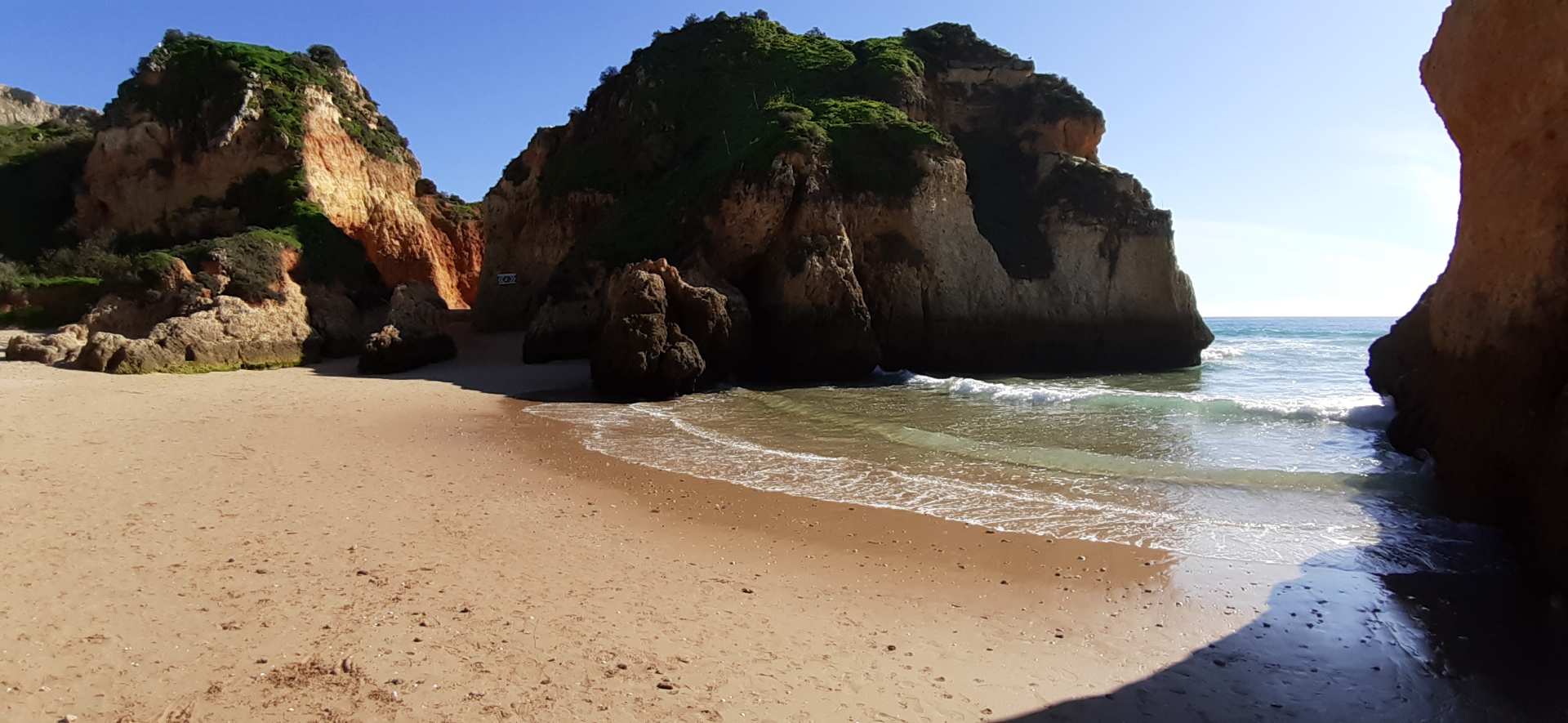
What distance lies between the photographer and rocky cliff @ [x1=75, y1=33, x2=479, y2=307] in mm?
23688

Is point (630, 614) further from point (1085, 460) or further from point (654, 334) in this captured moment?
point (654, 334)

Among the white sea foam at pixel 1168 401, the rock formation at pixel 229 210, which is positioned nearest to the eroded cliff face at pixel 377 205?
the rock formation at pixel 229 210

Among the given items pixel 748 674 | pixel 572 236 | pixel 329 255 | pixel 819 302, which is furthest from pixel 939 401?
pixel 329 255

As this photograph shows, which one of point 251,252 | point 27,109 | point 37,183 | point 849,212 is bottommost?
point 251,252

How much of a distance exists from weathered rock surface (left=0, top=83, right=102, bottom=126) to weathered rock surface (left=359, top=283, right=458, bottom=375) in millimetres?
31702

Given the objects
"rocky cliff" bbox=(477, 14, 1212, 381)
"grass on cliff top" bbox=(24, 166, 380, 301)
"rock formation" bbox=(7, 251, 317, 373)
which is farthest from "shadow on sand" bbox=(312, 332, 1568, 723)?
"grass on cliff top" bbox=(24, 166, 380, 301)

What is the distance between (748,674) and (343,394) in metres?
13.4

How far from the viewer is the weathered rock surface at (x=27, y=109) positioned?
4002 cm

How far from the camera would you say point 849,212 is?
22094 mm

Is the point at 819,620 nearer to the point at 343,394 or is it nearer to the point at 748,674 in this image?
the point at 748,674

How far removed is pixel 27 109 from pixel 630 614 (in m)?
56.2

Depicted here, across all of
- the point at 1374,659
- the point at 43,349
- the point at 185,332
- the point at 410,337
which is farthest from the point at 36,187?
the point at 1374,659

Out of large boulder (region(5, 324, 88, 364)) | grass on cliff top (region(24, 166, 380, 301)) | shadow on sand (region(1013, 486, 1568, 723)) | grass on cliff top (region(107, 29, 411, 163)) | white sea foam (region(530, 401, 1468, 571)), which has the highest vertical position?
grass on cliff top (region(107, 29, 411, 163))

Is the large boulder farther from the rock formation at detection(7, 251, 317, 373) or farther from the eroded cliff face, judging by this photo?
the eroded cliff face
